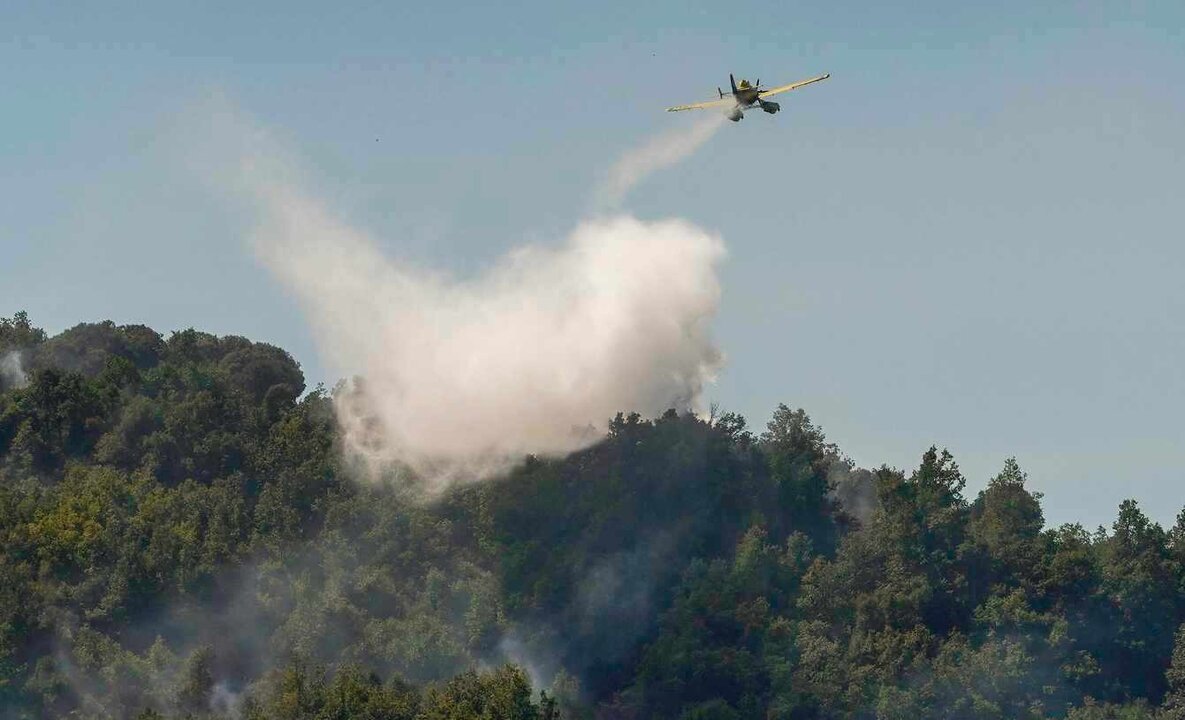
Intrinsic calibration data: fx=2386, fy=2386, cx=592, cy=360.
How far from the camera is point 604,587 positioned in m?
151

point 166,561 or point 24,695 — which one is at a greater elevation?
point 166,561

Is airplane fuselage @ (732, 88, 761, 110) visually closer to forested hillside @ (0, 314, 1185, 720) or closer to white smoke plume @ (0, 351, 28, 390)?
forested hillside @ (0, 314, 1185, 720)

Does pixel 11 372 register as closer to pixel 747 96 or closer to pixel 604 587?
pixel 604 587

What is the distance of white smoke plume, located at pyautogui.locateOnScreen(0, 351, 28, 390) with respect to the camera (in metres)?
187

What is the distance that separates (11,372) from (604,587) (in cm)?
6247

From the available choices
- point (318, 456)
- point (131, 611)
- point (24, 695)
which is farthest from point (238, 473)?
point (24, 695)

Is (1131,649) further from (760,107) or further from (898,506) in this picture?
(760,107)

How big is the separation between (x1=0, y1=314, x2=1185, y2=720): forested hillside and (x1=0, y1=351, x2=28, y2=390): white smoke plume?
58.5ft

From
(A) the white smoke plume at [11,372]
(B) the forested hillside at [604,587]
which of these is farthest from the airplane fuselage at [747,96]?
(A) the white smoke plume at [11,372]

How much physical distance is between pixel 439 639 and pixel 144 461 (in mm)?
37263

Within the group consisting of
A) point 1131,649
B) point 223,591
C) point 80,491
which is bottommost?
point 1131,649

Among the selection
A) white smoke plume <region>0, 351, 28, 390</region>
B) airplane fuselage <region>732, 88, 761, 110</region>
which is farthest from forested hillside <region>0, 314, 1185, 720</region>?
airplane fuselage <region>732, 88, 761, 110</region>

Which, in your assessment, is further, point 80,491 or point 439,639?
point 80,491

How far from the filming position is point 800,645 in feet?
486
